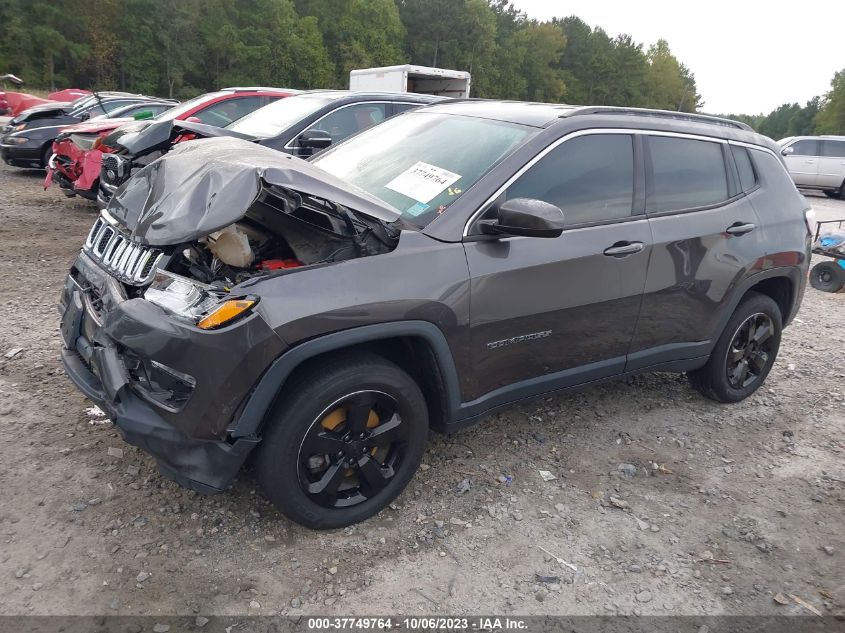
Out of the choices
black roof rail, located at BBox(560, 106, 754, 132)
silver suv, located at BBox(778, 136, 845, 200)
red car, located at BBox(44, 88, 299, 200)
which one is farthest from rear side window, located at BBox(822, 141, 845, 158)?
Result: black roof rail, located at BBox(560, 106, 754, 132)

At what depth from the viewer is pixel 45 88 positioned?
40.7 metres

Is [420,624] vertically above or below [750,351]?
below

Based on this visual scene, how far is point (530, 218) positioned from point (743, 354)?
7.93 ft

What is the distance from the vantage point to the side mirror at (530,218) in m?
2.68

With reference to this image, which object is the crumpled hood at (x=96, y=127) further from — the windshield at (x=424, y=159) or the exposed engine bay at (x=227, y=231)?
the exposed engine bay at (x=227, y=231)

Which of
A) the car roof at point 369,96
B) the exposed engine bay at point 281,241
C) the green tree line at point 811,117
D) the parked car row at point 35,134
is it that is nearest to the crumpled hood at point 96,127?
the parked car row at point 35,134

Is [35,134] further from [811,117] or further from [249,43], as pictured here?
[811,117]

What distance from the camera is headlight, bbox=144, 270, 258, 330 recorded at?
231cm

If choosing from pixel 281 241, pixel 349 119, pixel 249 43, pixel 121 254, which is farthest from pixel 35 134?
pixel 249 43

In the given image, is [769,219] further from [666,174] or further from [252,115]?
[252,115]

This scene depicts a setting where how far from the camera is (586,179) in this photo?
10.6ft

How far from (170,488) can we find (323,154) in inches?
83.6

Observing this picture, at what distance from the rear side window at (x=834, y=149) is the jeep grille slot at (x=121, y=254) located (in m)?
20.5

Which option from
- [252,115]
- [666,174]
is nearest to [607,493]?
[666,174]
